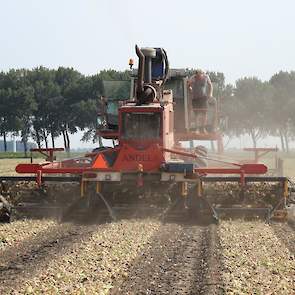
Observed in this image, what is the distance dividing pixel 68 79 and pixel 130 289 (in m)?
64.3

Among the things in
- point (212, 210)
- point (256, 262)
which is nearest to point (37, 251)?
point (256, 262)

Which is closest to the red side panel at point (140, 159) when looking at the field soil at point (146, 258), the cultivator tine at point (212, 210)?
the cultivator tine at point (212, 210)

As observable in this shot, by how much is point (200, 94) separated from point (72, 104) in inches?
1952

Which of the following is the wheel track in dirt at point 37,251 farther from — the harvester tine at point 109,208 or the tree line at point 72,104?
the tree line at point 72,104

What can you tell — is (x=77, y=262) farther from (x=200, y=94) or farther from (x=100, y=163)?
(x=200, y=94)

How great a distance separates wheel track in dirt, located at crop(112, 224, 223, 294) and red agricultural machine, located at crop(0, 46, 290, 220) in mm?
1757

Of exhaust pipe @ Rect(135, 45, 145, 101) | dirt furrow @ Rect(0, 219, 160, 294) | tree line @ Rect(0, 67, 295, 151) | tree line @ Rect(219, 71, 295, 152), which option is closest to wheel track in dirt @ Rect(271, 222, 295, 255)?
dirt furrow @ Rect(0, 219, 160, 294)

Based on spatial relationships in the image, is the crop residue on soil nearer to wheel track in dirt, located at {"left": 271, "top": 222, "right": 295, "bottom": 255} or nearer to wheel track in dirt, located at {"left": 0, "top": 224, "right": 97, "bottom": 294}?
wheel track in dirt, located at {"left": 271, "top": 222, "right": 295, "bottom": 255}

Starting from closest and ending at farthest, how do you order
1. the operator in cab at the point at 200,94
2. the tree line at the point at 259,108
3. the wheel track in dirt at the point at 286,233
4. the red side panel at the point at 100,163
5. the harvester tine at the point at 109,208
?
the wheel track in dirt at the point at 286,233, the harvester tine at the point at 109,208, the red side panel at the point at 100,163, the operator in cab at the point at 200,94, the tree line at the point at 259,108

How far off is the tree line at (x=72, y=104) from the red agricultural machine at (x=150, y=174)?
43230 mm

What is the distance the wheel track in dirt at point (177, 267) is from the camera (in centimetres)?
691

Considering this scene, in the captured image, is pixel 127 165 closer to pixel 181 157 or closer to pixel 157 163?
pixel 157 163

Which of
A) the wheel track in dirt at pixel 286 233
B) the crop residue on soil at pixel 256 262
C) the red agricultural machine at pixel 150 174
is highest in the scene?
the red agricultural machine at pixel 150 174

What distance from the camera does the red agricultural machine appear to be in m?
12.5
